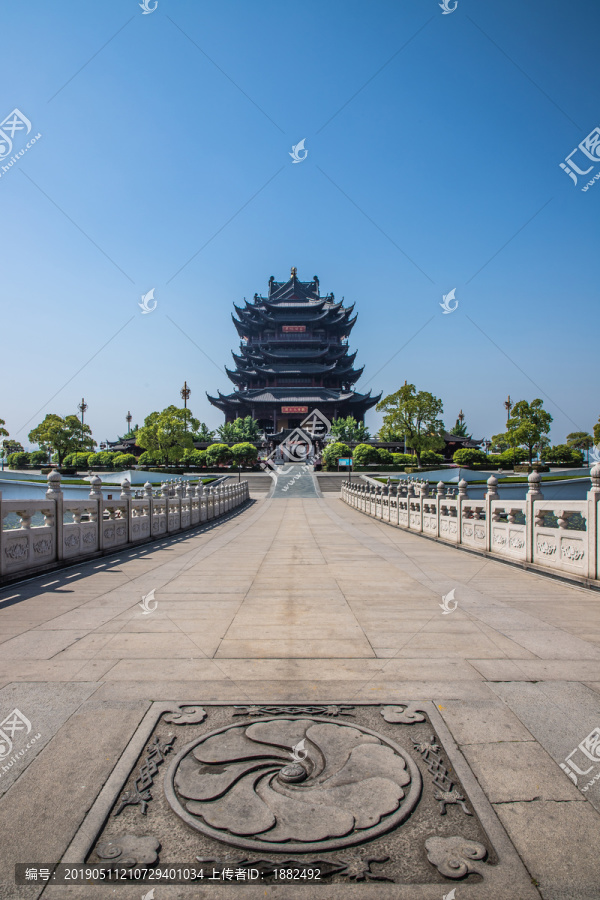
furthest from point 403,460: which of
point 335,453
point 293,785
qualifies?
point 293,785

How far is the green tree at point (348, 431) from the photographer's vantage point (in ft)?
212

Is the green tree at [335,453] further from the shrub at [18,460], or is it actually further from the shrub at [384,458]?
the shrub at [18,460]

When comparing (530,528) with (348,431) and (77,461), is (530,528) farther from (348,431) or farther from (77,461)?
(77,461)

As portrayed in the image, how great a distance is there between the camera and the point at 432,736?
9.78 ft

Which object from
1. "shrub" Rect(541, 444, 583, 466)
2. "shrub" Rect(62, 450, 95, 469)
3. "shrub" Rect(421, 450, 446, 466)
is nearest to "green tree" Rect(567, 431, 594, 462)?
"shrub" Rect(541, 444, 583, 466)

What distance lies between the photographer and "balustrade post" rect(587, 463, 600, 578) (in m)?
7.33

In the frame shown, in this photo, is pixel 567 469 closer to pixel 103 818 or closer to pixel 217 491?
pixel 217 491

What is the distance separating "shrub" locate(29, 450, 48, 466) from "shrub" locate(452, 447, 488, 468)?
52.8 metres

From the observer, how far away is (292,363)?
251 feet

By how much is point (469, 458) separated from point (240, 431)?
29.0 m

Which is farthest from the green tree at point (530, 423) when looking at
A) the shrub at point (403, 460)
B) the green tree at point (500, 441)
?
the shrub at point (403, 460)

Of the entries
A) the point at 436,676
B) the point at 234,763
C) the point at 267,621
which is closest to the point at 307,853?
the point at 234,763

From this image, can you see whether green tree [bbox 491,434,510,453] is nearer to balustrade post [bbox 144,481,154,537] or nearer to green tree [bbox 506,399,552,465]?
green tree [bbox 506,399,552,465]

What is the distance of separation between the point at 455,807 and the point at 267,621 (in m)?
3.42
